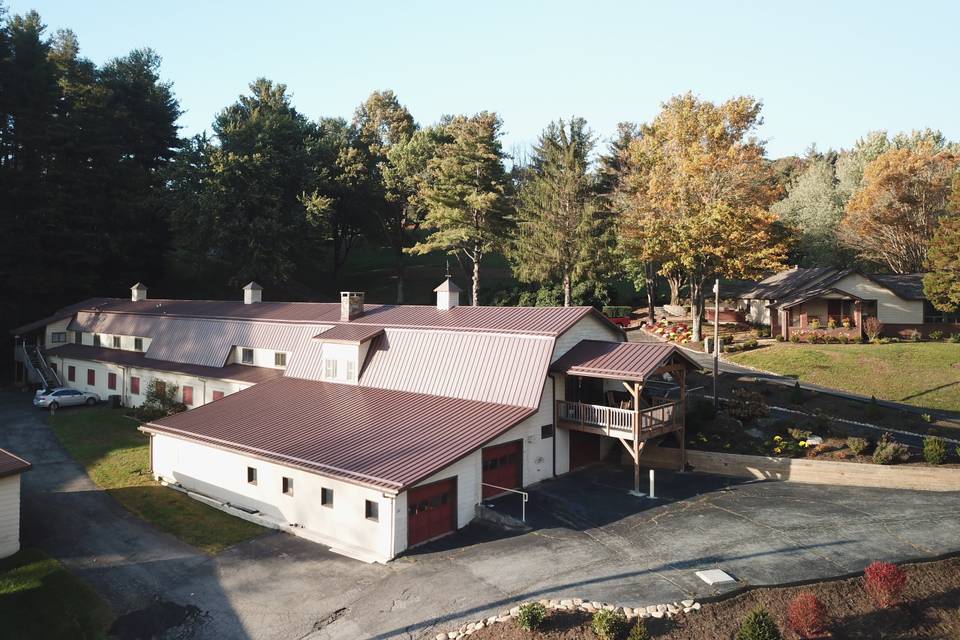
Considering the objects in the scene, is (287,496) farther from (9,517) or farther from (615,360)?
(615,360)

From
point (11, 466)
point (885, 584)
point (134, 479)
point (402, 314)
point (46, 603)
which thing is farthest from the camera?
point (402, 314)

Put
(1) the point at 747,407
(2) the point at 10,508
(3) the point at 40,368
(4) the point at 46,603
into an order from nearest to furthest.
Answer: (4) the point at 46,603 → (2) the point at 10,508 → (1) the point at 747,407 → (3) the point at 40,368

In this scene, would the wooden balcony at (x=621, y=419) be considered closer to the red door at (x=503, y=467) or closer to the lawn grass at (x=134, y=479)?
the red door at (x=503, y=467)

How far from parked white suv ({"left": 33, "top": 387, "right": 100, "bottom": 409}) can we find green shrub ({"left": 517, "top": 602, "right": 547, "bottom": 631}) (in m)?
39.4

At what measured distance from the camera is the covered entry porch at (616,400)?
25.1 meters

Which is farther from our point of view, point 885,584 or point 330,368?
point 330,368

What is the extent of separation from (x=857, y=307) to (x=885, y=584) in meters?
35.6

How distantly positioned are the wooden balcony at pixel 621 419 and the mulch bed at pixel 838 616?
8906mm

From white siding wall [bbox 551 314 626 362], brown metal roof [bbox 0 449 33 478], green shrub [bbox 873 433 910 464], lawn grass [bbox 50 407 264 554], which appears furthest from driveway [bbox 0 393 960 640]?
white siding wall [bbox 551 314 626 362]

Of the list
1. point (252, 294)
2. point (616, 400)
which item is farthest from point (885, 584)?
point (252, 294)

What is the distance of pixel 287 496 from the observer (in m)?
23.5

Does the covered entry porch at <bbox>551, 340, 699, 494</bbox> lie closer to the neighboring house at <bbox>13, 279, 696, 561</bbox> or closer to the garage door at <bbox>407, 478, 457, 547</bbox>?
the neighboring house at <bbox>13, 279, 696, 561</bbox>

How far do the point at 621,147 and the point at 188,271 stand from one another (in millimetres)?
51740

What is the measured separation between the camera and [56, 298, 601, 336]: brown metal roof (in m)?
28.6
